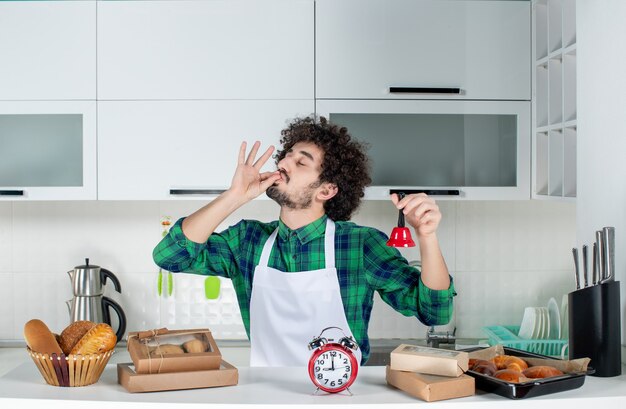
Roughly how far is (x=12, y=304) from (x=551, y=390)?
2.43 meters

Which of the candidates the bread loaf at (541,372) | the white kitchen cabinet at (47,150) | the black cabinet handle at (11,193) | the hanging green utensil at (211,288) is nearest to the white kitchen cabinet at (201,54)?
the white kitchen cabinet at (47,150)

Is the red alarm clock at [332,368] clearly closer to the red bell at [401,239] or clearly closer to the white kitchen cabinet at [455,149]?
the red bell at [401,239]

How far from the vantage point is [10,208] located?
125 inches

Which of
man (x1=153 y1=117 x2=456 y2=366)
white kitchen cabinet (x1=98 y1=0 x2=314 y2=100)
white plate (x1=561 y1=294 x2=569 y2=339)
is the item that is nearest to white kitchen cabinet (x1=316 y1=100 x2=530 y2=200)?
white kitchen cabinet (x1=98 y1=0 x2=314 y2=100)

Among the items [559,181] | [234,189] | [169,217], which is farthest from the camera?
[169,217]

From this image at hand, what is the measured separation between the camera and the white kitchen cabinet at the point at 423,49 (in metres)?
2.77

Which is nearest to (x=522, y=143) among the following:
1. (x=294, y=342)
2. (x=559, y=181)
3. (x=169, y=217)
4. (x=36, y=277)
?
(x=559, y=181)

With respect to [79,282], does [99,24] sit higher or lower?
higher

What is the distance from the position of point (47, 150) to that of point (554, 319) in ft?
6.69

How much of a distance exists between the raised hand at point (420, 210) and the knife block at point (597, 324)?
0.43 metres

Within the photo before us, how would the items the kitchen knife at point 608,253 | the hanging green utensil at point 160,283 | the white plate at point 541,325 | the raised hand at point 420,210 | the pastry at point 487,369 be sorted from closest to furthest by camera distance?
the pastry at point 487,369 → the raised hand at point 420,210 → the kitchen knife at point 608,253 → the white plate at point 541,325 → the hanging green utensil at point 160,283

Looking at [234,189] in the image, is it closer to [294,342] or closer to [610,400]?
[294,342]

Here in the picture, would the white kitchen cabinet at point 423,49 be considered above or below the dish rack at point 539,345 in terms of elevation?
above

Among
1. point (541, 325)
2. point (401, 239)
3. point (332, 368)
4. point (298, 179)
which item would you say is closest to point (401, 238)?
point (401, 239)
